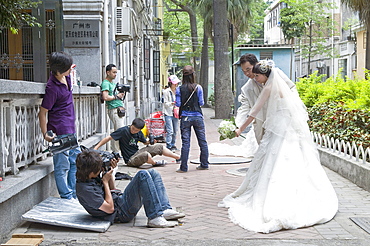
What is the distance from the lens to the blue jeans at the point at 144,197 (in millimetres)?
5594

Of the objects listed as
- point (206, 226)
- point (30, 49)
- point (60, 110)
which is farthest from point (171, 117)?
point (206, 226)

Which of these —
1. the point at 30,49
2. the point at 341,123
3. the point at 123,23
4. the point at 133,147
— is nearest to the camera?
the point at 133,147

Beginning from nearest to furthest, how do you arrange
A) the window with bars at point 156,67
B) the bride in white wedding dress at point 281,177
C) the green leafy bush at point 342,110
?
the bride in white wedding dress at point 281,177
the green leafy bush at point 342,110
the window with bars at point 156,67

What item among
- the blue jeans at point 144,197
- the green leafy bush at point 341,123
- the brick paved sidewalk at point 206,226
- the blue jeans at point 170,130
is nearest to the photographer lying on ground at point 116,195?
the blue jeans at point 144,197

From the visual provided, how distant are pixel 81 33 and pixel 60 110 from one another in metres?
6.64

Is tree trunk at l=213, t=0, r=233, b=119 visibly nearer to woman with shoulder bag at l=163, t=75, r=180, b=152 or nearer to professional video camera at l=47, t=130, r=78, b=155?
woman with shoulder bag at l=163, t=75, r=180, b=152

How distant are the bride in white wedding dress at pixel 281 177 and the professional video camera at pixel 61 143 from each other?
1933 mm

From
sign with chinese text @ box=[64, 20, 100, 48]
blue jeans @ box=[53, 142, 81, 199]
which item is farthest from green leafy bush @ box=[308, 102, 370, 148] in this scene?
sign with chinese text @ box=[64, 20, 100, 48]

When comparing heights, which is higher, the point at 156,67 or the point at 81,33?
the point at 81,33

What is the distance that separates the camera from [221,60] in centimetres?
2398

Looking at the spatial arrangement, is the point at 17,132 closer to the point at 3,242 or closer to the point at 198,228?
the point at 3,242

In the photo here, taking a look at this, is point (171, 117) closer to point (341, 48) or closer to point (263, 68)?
point (263, 68)

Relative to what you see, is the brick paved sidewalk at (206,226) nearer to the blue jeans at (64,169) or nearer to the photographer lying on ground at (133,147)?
the blue jeans at (64,169)

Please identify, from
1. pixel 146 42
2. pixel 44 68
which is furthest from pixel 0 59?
pixel 146 42
